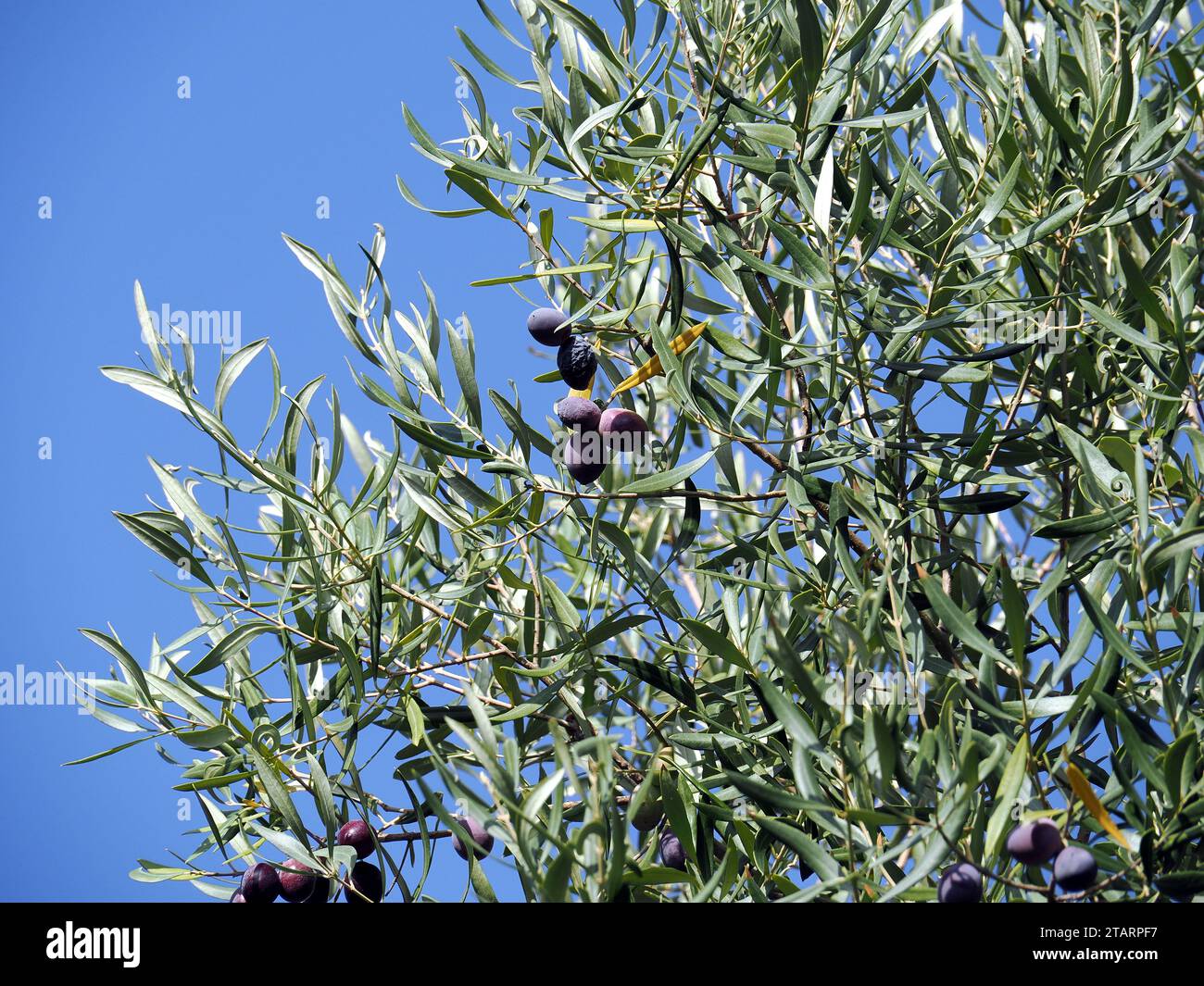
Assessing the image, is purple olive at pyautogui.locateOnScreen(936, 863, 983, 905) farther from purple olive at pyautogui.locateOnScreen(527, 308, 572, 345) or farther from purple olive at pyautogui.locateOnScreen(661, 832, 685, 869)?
purple olive at pyautogui.locateOnScreen(527, 308, 572, 345)

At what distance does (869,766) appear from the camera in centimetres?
124

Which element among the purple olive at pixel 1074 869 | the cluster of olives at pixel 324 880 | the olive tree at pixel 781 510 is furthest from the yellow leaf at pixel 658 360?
the purple olive at pixel 1074 869

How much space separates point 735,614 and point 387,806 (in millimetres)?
597

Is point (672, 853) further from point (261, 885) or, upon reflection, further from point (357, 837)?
point (261, 885)

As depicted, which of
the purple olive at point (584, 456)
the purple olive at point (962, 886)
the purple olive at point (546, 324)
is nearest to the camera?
the purple olive at point (962, 886)

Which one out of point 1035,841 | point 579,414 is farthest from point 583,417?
point 1035,841

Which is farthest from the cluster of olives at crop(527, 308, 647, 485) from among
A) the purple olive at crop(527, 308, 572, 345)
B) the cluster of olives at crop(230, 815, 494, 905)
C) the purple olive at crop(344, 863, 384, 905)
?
the purple olive at crop(344, 863, 384, 905)

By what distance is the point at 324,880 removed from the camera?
154 centimetres

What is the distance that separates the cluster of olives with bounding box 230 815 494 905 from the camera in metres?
1.53

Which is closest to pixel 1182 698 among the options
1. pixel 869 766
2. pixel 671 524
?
pixel 869 766

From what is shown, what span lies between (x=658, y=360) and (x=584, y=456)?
16cm

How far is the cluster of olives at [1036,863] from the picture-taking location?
1.09 meters

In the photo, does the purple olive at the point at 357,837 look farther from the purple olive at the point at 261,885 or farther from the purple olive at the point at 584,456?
the purple olive at the point at 584,456
